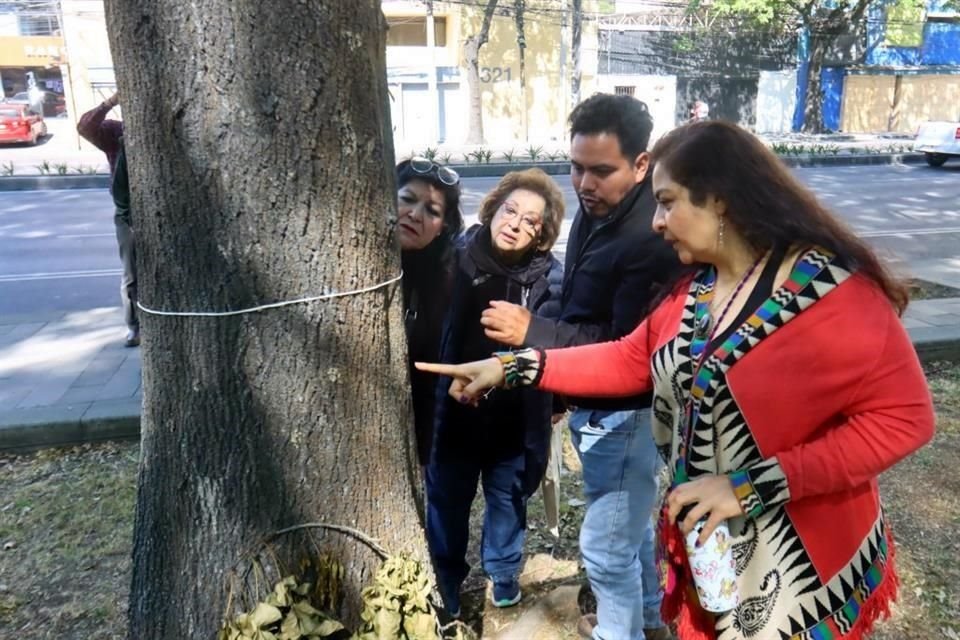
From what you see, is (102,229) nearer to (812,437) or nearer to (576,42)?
(812,437)

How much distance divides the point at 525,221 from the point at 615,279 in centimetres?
41

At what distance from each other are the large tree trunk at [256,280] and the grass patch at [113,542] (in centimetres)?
123

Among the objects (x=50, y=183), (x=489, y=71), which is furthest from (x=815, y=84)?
(x=50, y=183)

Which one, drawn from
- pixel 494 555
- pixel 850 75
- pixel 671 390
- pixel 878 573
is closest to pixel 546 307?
pixel 671 390

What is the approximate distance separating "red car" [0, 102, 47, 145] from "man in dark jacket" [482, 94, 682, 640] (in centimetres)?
2465

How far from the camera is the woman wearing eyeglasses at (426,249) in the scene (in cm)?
244

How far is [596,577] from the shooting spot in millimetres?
2328

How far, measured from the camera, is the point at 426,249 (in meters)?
2.47

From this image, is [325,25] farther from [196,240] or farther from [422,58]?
[422,58]

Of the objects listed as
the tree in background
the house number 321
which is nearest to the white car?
the tree in background

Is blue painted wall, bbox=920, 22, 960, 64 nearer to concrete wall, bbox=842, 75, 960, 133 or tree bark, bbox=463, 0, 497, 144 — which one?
concrete wall, bbox=842, 75, 960, 133

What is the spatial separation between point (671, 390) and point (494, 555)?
4.27 feet

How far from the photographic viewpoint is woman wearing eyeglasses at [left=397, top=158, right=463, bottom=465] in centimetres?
244

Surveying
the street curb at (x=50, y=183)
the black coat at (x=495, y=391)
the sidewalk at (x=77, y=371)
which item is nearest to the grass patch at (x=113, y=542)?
the sidewalk at (x=77, y=371)
